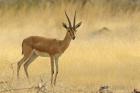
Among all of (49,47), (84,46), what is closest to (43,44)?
(49,47)

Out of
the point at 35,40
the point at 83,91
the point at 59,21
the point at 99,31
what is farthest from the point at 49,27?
the point at 83,91

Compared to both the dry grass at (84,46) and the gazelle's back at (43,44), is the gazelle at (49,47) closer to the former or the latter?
the gazelle's back at (43,44)

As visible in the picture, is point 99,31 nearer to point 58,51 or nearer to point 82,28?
point 82,28

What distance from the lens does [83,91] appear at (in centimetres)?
1636

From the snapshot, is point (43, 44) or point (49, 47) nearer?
point (49, 47)

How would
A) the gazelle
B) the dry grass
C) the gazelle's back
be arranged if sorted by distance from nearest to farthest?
1. the gazelle
2. the gazelle's back
3. the dry grass

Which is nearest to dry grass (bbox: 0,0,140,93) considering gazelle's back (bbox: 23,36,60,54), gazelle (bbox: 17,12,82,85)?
gazelle (bbox: 17,12,82,85)

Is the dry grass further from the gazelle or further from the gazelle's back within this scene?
the gazelle's back

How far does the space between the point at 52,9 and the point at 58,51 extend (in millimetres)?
18495

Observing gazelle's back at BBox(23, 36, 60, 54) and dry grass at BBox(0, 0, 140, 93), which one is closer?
gazelle's back at BBox(23, 36, 60, 54)

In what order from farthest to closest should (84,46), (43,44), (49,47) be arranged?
(84,46) < (43,44) < (49,47)

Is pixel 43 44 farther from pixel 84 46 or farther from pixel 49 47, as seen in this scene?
pixel 84 46

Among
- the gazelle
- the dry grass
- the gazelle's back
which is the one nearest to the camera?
the gazelle

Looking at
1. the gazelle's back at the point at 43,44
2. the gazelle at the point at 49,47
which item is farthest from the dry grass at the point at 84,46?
the gazelle's back at the point at 43,44
